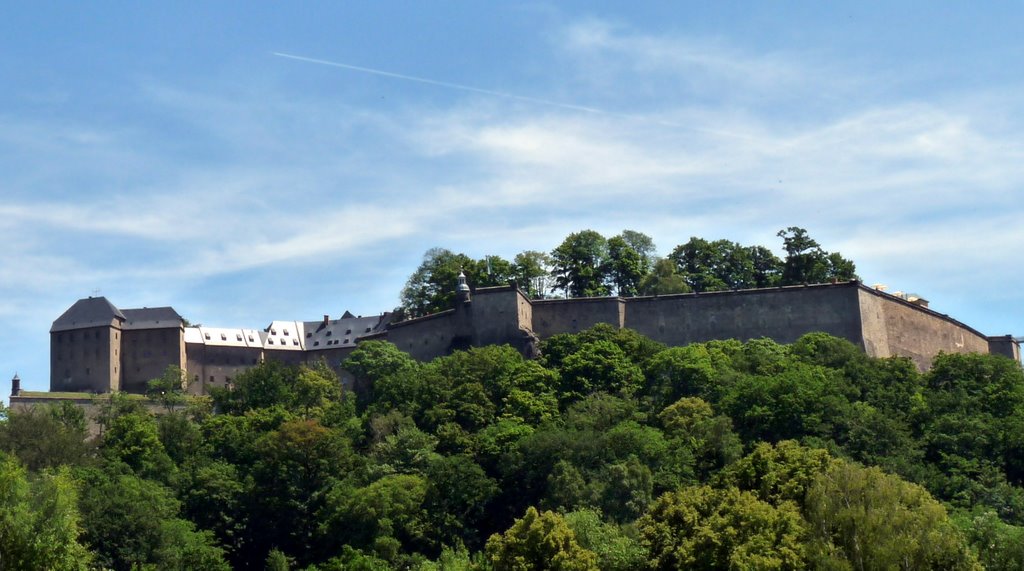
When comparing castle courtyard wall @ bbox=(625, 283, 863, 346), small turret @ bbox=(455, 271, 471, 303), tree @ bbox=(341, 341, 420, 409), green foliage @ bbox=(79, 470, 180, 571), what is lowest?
green foliage @ bbox=(79, 470, 180, 571)

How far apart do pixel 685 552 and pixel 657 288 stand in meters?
45.6

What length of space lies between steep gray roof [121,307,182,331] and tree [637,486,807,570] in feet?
208

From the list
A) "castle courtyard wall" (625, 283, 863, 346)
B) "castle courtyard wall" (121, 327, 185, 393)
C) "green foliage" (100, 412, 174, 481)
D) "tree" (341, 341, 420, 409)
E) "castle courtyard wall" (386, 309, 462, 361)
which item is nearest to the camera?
"green foliage" (100, 412, 174, 481)

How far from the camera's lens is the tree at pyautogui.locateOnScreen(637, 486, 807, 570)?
45250mm

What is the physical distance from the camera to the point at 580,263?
95.8 metres

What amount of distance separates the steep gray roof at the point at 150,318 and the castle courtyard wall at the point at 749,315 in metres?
36.5

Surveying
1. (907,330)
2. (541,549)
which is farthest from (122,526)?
(907,330)

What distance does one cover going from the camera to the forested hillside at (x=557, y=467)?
156ft

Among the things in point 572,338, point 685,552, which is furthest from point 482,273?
point 685,552

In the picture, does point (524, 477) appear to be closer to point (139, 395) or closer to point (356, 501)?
point (356, 501)

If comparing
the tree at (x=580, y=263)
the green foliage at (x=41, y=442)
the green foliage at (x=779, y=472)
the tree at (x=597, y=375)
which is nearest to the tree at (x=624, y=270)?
the tree at (x=580, y=263)

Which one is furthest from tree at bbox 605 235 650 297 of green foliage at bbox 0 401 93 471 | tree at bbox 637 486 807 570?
tree at bbox 637 486 807 570

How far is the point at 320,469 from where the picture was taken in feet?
219

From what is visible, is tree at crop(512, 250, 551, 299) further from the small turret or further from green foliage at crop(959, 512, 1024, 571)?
green foliage at crop(959, 512, 1024, 571)
